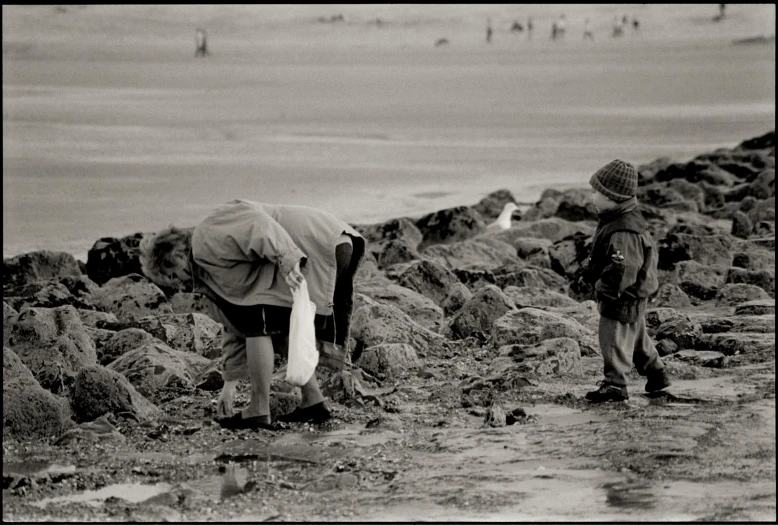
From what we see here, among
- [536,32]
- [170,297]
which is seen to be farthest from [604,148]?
[536,32]

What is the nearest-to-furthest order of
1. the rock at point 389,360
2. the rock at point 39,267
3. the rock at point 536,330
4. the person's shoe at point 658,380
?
1. the person's shoe at point 658,380
2. the rock at point 389,360
3. the rock at point 536,330
4. the rock at point 39,267

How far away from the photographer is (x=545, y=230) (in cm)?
1210

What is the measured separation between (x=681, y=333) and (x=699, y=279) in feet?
6.04

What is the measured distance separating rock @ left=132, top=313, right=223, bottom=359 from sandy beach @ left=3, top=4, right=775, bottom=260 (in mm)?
4011

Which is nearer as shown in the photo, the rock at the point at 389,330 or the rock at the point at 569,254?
the rock at the point at 389,330

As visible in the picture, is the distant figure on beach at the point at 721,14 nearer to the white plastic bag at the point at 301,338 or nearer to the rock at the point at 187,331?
the rock at the point at 187,331

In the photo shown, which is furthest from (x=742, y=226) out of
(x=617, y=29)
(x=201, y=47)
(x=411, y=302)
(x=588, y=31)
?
(x=588, y=31)

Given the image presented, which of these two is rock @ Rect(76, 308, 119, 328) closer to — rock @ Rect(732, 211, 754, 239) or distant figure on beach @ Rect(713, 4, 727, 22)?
rock @ Rect(732, 211, 754, 239)

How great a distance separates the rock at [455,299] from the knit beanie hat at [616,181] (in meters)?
2.50

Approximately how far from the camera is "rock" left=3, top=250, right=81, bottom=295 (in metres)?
10.1

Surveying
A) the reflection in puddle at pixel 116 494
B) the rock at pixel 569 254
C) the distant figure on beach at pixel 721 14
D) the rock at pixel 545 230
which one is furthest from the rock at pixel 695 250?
the distant figure on beach at pixel 721 14

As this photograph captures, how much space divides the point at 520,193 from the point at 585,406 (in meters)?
9.62

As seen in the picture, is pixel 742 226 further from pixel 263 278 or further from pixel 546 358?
pixel 263 278

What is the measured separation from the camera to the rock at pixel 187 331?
769 centimetres
